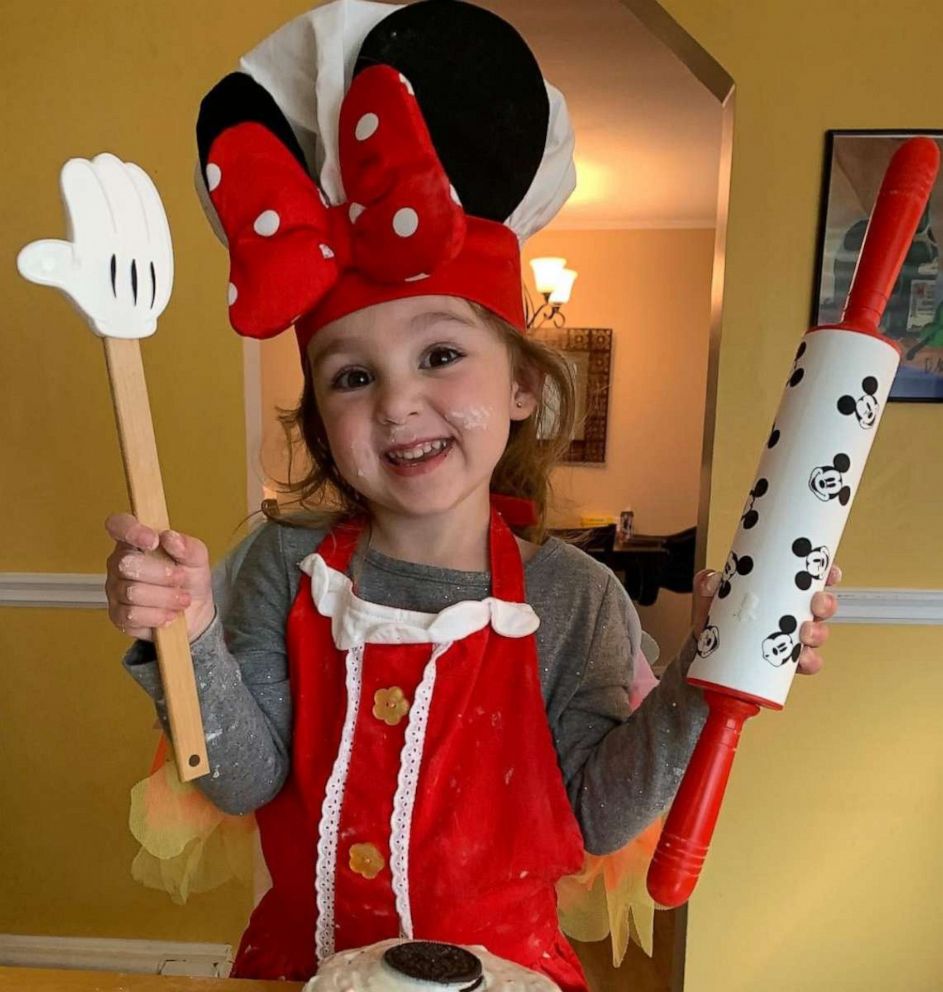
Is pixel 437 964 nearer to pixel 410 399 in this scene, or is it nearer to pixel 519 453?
pixel 410 399

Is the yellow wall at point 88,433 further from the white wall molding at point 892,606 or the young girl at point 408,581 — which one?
the white wall molding at point 892,606

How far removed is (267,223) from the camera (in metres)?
0.64

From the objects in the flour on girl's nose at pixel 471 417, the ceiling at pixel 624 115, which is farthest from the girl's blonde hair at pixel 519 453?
the ceiling at pixel 624 115

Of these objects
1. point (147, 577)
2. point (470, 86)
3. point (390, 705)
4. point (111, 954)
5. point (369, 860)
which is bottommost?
point (111, 954)

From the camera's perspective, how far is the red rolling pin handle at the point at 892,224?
1.66 ft

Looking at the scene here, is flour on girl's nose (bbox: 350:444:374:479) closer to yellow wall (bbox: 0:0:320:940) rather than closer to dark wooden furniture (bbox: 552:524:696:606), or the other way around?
yellow wall (bbox: 0:0:320:940)

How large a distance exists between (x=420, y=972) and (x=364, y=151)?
1.72 ft

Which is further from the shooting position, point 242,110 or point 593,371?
point 593,371

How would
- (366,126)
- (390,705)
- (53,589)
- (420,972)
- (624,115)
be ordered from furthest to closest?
1. (624,115)
2. (53,589)
3. (390,705)
4. (366,126)
5. (420,972)

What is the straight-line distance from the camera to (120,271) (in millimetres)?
495

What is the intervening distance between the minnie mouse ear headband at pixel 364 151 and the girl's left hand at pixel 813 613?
0.29 m

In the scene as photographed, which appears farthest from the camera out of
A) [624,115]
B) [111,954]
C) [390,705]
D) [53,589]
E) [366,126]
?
[624,115]

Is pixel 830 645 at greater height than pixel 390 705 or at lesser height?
lesser

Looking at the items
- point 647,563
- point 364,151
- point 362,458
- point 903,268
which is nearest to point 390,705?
point 362,458
